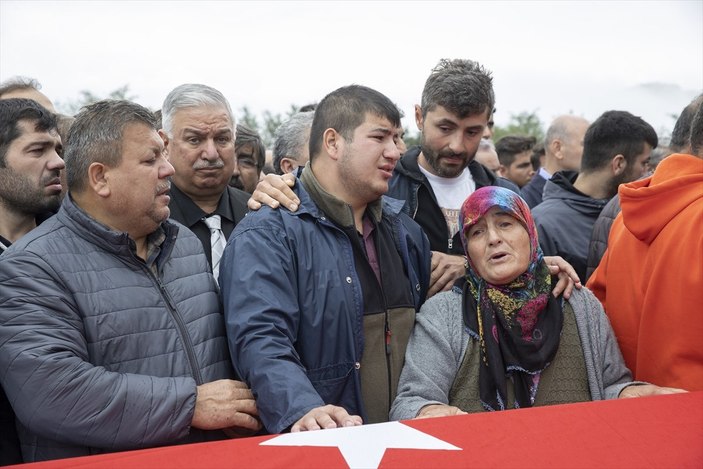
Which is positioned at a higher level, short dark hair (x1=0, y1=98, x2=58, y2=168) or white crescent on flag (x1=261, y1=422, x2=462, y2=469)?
short dark hair (x1=0, y1=98, x2=58, y2=168)

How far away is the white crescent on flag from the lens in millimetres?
2295

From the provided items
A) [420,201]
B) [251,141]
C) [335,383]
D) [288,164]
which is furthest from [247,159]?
[335,383]

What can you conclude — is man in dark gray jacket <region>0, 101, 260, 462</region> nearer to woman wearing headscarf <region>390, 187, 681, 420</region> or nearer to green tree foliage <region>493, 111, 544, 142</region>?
woman wearing headscarf <region>390, 187, 681, 420</region>

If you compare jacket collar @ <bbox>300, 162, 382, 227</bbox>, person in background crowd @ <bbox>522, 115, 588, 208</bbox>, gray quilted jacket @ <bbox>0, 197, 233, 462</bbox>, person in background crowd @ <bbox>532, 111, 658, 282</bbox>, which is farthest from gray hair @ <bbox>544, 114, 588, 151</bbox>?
gray quilted jacket @ <bbox>0, 197, 233, 462</bbox>

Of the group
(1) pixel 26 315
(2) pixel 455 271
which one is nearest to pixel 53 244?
(1) pixel 26 315

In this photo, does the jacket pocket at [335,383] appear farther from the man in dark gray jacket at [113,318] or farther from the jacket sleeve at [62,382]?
the jacket sleeve at [62,382]

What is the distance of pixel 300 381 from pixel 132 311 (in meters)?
0.67

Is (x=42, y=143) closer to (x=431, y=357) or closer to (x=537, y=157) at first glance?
(x=431, y=357)

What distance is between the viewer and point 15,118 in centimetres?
339

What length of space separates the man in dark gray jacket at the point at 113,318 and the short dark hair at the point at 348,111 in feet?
2.42

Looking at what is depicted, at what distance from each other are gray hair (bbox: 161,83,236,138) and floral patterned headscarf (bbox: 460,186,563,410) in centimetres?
166

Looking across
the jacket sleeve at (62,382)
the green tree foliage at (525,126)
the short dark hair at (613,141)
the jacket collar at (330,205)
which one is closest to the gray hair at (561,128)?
the short dark hair at (613,141)

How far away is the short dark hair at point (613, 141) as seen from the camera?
5.23 meters

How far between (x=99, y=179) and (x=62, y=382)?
0.83 m
